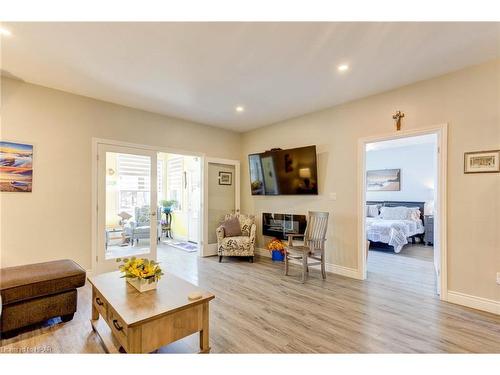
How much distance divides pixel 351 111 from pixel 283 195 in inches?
75.4

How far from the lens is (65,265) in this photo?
2.55 meters

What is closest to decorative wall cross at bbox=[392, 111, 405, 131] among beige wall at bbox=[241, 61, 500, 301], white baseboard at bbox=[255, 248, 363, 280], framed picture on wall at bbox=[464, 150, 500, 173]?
beige wall at bbox=[241, 61, 500, 301]

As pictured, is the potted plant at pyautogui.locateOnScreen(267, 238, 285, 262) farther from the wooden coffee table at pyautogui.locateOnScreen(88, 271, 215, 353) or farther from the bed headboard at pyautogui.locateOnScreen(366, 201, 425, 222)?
the bed headboard at pyautogui.locateOnScreen(366, 201, 425, 222)

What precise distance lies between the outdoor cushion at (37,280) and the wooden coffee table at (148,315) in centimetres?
39

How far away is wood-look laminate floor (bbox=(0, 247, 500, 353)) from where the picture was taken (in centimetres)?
202

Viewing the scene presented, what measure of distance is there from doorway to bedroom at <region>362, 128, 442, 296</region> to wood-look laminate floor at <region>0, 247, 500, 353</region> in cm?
21

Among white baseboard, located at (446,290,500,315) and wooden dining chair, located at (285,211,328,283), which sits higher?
wooden dining chair, located at (285,211,328,283)

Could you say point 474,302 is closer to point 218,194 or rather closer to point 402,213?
point 402,213

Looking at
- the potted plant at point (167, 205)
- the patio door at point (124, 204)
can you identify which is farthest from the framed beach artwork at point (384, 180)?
the patio door at point (124, 204)

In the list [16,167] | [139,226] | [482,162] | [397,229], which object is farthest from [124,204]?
[397,229]

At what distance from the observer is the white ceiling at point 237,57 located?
2156 millimetres

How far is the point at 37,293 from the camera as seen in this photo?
2.20 metres
